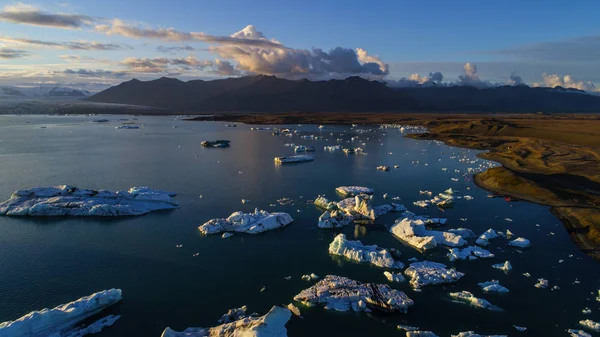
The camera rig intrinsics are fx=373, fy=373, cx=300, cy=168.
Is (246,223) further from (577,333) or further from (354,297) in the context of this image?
(577,333)

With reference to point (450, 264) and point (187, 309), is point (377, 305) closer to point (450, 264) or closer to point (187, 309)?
point (450, 264)

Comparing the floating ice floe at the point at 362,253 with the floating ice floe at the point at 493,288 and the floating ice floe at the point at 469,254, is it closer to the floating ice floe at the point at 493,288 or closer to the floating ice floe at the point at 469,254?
the floating ice floe at the point at 469,254

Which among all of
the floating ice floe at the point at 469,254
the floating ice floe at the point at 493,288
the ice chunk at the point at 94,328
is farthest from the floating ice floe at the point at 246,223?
the floating ice floe at the point at 493,288

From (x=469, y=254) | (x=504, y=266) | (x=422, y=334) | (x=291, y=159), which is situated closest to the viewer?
(x=422, y=334)

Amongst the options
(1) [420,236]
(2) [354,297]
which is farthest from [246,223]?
(1) [420,236]

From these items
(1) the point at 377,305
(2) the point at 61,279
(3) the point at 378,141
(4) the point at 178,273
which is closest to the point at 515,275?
(1) the point at 377,305

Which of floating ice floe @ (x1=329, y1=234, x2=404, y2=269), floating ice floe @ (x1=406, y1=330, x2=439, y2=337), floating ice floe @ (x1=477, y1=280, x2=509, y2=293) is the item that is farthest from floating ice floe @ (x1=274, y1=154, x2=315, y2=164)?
floating ice floe @ (x1=406, y1=330, x2=439, y2=337)
